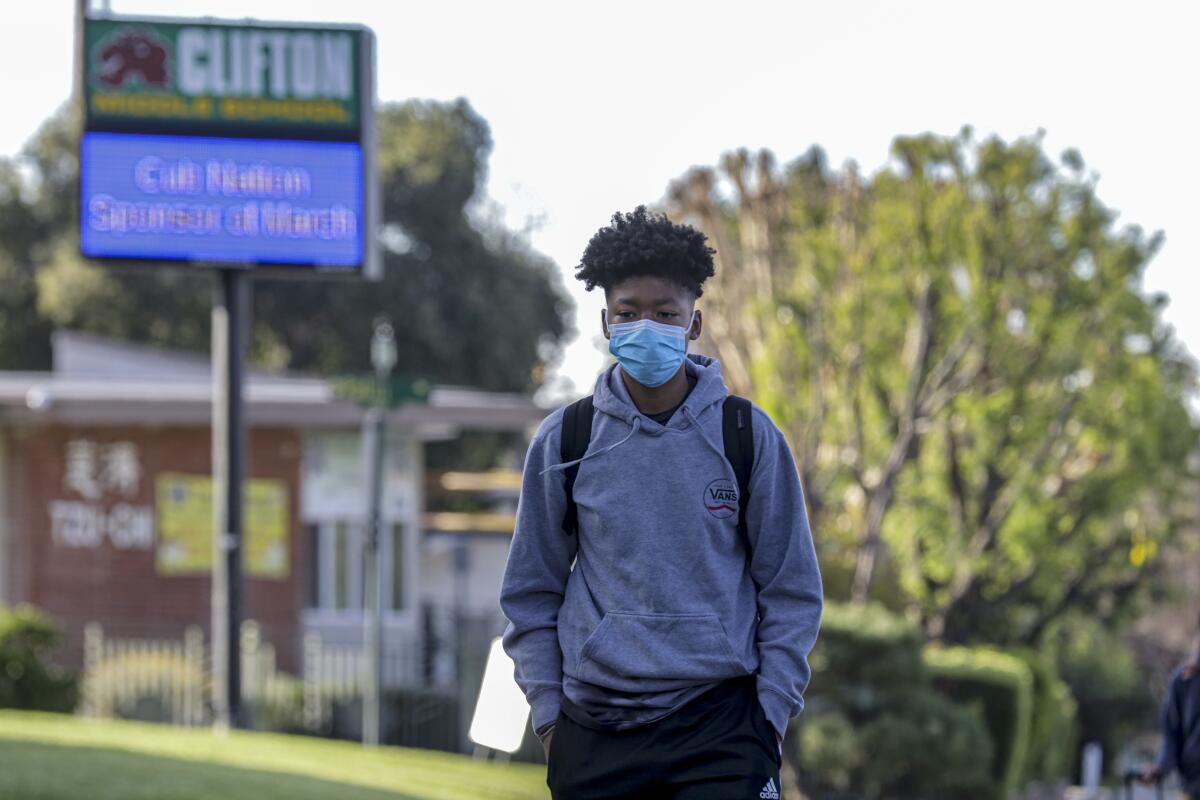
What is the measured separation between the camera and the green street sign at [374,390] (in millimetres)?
14945

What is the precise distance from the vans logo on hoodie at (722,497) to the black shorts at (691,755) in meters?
0.37

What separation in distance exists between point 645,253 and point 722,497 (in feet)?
1.88

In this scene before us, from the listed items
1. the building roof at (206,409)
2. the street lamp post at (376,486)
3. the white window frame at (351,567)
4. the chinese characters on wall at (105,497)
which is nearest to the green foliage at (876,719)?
the street lamp post at (376,486)

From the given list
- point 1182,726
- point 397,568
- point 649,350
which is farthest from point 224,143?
point 649,350

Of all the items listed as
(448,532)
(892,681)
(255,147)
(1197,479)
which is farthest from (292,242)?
(1197,479)

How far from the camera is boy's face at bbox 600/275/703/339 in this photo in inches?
163

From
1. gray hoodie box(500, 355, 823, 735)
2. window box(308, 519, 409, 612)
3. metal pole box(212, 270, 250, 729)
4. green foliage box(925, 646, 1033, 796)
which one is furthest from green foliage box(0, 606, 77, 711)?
gray hoodie box(500, 355, 823, 735)

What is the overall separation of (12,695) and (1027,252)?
15.0m

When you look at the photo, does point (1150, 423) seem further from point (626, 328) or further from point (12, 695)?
point (626, 328)

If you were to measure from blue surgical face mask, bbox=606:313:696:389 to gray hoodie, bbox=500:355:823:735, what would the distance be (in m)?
0.09

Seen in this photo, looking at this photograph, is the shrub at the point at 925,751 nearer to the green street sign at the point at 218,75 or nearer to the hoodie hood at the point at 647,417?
the green street sign at the point at 218,75

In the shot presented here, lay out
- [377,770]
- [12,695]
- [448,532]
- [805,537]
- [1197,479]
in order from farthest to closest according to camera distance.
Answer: [1197,479] → [448,532] → [12,695] → [377,770] → [805,537]

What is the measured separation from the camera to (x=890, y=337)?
2664 cm

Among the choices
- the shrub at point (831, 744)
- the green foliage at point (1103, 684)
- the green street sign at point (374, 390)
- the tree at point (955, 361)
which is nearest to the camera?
the green street sign at point (374, 390)
